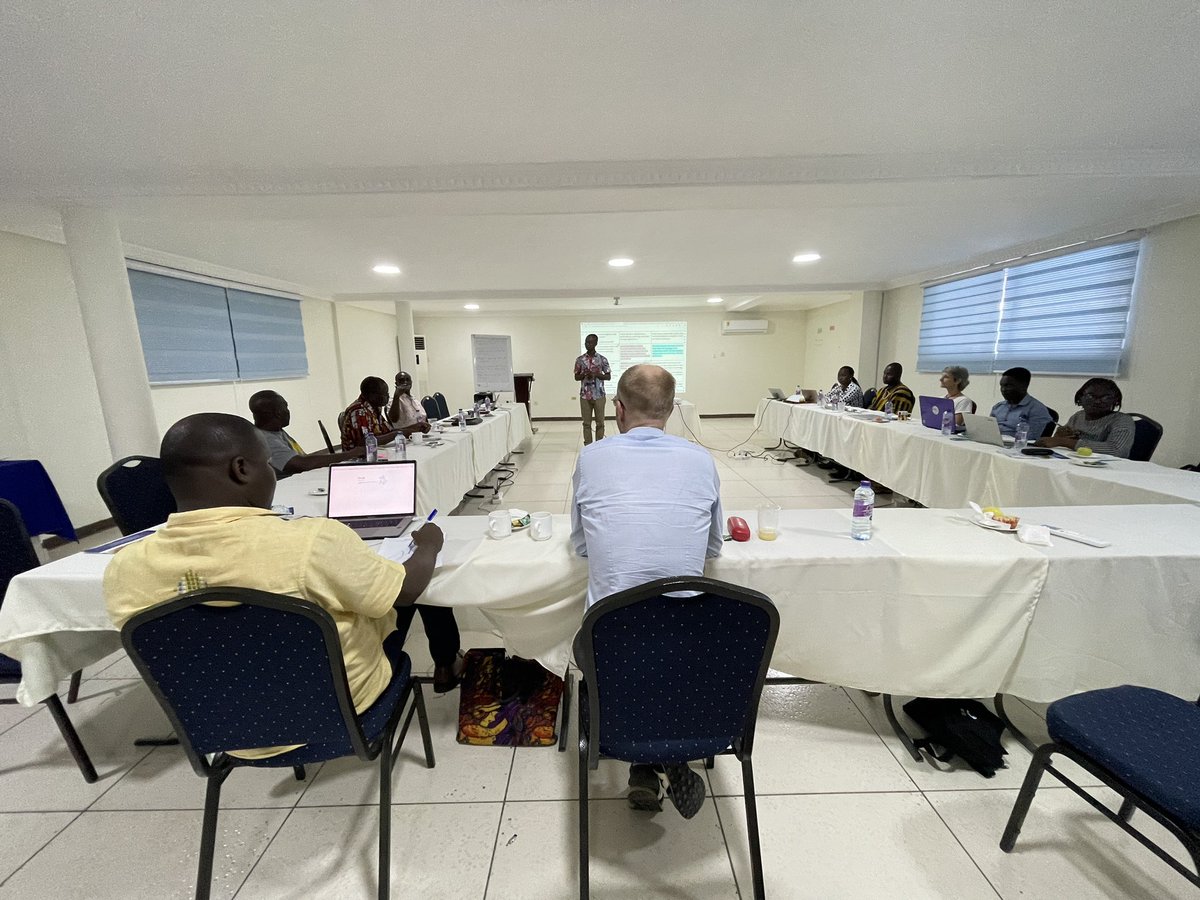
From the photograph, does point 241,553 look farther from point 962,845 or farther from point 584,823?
point 962,845

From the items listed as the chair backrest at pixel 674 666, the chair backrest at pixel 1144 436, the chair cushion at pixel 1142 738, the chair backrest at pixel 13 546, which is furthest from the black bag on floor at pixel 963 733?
the chair backrest at pixel 13 546

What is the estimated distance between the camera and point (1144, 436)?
269cm

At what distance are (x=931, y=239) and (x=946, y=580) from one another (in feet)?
12.9

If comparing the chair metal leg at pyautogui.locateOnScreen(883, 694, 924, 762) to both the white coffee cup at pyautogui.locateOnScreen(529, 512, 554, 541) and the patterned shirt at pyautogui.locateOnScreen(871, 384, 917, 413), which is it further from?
the patterned shirt at pyautogui.locateOnScreen(871, 384, 917, 413)

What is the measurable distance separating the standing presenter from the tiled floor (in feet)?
14.0

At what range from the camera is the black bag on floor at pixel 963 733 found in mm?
1359

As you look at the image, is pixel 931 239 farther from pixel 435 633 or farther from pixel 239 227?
pixel 239 227

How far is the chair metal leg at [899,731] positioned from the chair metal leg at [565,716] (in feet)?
3.58

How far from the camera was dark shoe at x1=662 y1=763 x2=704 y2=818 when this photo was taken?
1112mm

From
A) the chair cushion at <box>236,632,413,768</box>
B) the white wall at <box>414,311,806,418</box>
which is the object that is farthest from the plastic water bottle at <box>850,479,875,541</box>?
the white wall at <box>414,311,806,418</box>

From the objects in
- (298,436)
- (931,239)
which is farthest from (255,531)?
(298,436)

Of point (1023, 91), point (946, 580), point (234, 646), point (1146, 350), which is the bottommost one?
point (946, 580)

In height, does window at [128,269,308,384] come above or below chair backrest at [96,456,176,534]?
above

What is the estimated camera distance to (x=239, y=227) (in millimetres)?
3219
